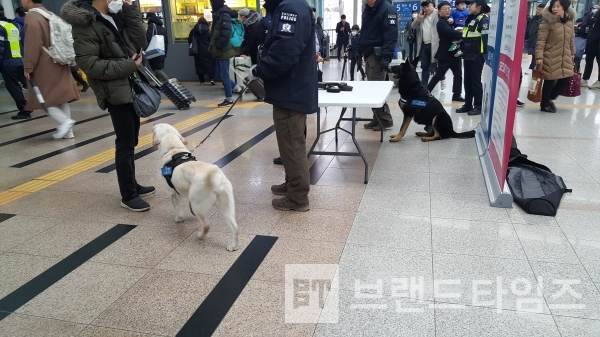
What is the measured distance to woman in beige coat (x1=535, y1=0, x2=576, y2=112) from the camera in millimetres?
6227

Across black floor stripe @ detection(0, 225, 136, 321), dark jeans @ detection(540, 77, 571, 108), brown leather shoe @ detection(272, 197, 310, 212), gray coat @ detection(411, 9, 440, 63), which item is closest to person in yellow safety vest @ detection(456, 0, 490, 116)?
dark jeans @ detection(540, 77, 571, 108)

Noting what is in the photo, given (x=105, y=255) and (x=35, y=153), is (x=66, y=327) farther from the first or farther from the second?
(x=35, y=153)

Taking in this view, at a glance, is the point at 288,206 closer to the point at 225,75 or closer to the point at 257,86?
the point at 257,86

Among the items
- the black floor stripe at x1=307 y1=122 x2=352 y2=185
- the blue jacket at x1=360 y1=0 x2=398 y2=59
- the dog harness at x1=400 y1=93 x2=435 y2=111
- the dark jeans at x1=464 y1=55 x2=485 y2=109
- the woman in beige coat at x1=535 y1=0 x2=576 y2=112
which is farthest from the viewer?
the dark jeans at x1=464 y1=55 x2=485 y2=109

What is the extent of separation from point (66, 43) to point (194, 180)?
4.00 m

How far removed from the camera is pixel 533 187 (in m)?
3.47

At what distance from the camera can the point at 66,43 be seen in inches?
214

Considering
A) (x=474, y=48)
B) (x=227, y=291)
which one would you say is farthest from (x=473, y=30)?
(x=227, y=291)

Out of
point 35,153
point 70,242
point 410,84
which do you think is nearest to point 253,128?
point 410,84

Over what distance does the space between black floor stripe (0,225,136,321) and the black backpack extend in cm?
303

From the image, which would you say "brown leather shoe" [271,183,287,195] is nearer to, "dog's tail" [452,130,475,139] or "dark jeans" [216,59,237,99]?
"dog's tail" [452,130,475,139]

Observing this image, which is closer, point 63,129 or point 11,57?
point 63,129

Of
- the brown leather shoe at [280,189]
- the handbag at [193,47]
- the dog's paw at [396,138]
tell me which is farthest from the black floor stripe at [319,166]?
the handbag at [193,47]

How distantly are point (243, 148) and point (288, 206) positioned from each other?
6.59 ft
